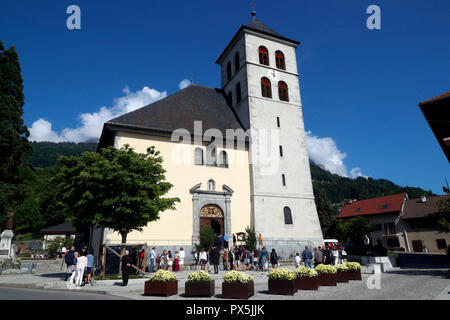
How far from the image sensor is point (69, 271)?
1439 cm

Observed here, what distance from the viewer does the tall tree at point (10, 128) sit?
30.4m

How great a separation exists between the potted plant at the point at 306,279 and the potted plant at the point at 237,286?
2549mm

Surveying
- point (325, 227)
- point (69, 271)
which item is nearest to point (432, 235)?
point (325, 227)

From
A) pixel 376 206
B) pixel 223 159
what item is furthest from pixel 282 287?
pixel 376 206

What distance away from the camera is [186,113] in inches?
1090

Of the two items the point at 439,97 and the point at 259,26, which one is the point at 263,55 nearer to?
the point at 259,26

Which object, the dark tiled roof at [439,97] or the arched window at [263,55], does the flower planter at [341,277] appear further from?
the arched window at [263,55]

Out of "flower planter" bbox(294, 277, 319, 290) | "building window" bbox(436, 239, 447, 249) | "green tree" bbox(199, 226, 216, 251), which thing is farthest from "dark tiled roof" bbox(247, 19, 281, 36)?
"building window" bbox(436, 239, 447, 249)

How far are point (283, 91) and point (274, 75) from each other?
201 centimetres

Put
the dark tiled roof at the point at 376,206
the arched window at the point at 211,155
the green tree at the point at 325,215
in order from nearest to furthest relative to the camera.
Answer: the arched window at the point at 211,155
the dark tiled roof at the point at 376,206
the green tree at the point at 325,215

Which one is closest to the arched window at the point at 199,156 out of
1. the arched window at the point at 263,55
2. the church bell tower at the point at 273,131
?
the church bell tower at the point at 273,131

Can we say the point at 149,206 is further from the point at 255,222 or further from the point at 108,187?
the point at 255,222

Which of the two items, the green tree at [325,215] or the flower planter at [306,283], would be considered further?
the green tree at [325,215]

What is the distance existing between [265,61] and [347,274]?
980 inches
